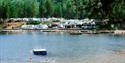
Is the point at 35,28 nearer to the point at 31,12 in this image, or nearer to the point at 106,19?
the point at 31,12

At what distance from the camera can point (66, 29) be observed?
137125mm

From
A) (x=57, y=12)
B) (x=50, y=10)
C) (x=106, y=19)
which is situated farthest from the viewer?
(x=57, y=12)

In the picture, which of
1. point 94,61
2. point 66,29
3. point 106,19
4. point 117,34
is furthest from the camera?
point 66,29

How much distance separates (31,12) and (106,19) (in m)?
158

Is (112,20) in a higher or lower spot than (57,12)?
higher

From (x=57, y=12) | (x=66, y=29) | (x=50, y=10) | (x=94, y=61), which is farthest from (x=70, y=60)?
(x=57, y=12)

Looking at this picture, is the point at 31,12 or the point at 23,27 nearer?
the point at 23,27

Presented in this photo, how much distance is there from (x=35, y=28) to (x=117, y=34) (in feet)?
115

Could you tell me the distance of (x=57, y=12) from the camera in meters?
180

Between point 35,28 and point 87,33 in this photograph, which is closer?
point 87,33

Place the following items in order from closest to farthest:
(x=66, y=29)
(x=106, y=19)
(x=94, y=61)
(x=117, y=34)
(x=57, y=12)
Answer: (x=106, y=19) < (x=94, y=61) < (x=117, y=34) < (x=66, y=29) < (x=57, y=12)

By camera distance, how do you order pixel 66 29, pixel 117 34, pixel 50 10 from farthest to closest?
pixel 50 10 < pixel 66 29 < pixel 117 34

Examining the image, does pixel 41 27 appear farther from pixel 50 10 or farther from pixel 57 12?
pixel 57 12

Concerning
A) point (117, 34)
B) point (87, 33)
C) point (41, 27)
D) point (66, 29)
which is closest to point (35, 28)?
point (41, 27)
